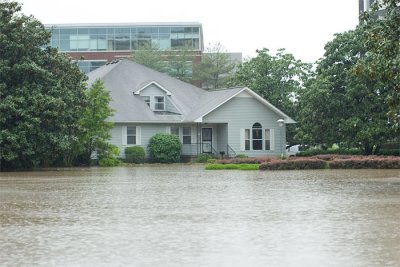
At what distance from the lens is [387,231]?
1119 cm

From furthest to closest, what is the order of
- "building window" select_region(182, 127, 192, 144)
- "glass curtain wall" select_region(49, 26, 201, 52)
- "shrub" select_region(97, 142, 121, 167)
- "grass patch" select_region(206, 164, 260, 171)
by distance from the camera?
"glass curtain wall" select_region(49, 26, 201, 52)
"building window" select_region(182, 127, 192, 144)
"shrub" select_region(97, 142, 121, 167)
"grass patch" select_region(206, 164, 260, 171)

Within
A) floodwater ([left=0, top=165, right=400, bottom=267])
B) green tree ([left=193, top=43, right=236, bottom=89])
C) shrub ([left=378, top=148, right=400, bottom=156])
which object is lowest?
floodwater ([left=0, top=165, right=400, bottom=267])

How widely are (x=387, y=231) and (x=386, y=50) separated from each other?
10.3 metres

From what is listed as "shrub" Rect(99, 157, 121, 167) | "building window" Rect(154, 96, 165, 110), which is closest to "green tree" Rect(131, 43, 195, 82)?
"building window" Rect(154, 96, 165, 110)

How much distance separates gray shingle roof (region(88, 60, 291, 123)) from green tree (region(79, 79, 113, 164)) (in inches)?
194

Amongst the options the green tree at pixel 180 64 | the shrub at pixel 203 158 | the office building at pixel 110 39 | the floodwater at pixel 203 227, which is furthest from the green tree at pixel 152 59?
the floodwater at pixel 203 227

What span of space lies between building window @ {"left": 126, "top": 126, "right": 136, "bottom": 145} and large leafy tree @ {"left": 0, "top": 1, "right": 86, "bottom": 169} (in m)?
10.2

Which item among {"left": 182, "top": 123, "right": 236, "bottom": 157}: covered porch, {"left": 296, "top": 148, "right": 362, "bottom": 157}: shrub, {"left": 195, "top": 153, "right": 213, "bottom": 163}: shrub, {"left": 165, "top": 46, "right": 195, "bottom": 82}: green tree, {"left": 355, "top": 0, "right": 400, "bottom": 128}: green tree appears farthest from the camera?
{"left": 165, "top": 46, "right": 195, "bottom": 82}: green tree

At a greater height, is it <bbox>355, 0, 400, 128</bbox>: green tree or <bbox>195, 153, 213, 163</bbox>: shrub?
<bbox>355, 0, 400, 128</bbox>: green tree

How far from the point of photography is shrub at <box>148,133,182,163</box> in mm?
48906

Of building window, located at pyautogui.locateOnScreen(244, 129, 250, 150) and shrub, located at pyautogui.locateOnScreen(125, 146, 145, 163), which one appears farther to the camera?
building window, located at pyautogui.locateOnScreen(244, 129, 250, 150)

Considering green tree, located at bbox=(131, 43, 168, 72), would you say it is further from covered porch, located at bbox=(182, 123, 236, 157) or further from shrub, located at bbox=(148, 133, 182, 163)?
shrub, located at bbox=(148, 133, 182, 163)

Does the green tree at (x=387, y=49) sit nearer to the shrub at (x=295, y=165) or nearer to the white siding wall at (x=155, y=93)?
the shrub at (x=295, y=165)

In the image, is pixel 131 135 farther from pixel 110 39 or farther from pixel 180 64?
pixel 110 39
